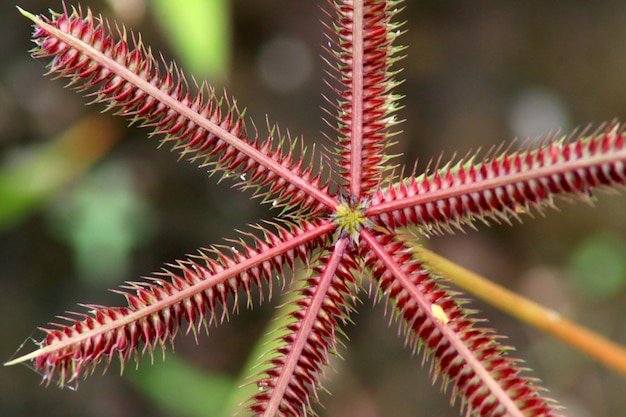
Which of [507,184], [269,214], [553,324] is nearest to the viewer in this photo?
[507,184]

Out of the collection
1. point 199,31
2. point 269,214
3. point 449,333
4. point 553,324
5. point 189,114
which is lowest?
point 449,333

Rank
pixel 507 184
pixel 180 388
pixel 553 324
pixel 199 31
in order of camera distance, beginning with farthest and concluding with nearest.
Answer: pixel 180 388, pixel 199 31, pixel 553 324, pixel 507 184

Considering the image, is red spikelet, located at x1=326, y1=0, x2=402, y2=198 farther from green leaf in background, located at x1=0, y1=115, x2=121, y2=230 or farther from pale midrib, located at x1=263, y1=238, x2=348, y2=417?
green leaf in background, located at x1=0, y1=115, x2=121, y2=230

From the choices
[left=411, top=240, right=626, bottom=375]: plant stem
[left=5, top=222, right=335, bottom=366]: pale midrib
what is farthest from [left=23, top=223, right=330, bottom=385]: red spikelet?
[left=411, top=240, right=626, bottom=375]: plant stem

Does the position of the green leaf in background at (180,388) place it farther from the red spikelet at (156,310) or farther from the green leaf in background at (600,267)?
the green leaf in background at (600,267)

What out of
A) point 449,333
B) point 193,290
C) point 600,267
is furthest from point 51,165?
point 600,267

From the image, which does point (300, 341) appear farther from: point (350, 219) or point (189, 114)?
point (189, 114)

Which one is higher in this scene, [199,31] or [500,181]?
[199,31]

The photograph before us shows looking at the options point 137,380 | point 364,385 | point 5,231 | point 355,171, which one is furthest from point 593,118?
point 5,231
